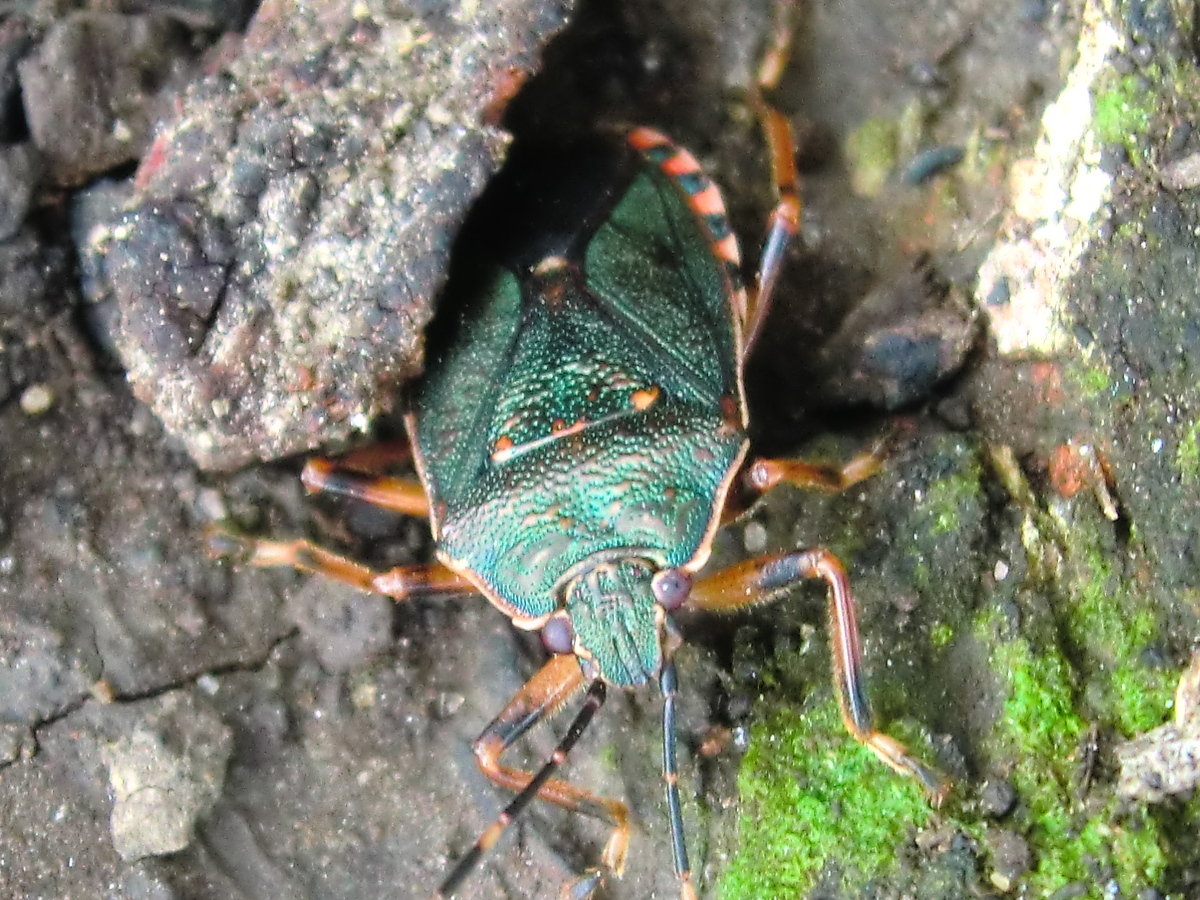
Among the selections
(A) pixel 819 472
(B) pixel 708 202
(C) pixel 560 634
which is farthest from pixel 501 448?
(B) pixel 708 202

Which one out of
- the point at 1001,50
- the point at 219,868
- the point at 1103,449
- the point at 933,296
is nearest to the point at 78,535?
the point at 219,868

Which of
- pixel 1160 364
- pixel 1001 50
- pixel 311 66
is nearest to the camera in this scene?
pixel 1160 364

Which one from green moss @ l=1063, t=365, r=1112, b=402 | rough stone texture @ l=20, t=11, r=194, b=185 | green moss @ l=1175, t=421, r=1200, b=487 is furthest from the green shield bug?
rough stone texture @ l=20, t=11, r=194, b=185

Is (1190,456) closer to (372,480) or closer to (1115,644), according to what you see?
(1115,644)

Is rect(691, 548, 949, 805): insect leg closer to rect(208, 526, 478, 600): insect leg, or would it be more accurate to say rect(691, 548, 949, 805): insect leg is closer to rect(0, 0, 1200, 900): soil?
rect(0, 0, 1200, 900): soil

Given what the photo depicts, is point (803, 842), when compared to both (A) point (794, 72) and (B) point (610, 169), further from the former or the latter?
(A) point (794, 72)

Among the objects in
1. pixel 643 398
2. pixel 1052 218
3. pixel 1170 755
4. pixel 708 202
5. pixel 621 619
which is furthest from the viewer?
pixel 708 202
